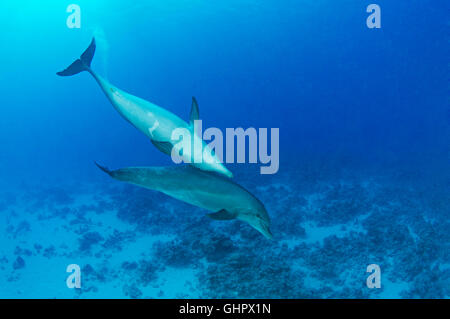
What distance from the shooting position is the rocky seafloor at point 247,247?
802 cm

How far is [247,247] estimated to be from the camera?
29.8 feet

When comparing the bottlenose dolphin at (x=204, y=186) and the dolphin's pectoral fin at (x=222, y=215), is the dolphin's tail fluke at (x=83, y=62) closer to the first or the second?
the bottlenose dolphin at (x=204, y=186)

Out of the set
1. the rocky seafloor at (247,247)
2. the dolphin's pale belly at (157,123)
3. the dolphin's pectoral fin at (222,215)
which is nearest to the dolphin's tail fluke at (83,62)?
the dolphin's pale belly at (157,123)

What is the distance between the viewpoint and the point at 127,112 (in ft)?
6.58

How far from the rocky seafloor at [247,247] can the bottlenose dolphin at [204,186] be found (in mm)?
6244

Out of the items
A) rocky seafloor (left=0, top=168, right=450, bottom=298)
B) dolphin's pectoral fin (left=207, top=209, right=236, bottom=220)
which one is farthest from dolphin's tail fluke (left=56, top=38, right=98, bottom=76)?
rocky seafloor (left=0, top=168, right=450, bottom=298)

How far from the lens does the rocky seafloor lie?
26.3 feet

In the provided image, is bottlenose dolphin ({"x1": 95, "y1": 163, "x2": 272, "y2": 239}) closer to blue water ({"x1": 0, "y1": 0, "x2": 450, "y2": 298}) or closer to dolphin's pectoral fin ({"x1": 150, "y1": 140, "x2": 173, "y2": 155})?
dolphin's pectoral fin ({"x1": 150, "y1": 140, "x2": 173, "y2": 155})

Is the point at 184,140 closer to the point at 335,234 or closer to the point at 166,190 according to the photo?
the point at 166,190

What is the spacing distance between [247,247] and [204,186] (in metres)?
7.70

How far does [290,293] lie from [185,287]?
2784 millimetres

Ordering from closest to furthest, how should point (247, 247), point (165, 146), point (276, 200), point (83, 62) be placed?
1. point (165, 146)
2. point (83, 62)
3. point (247, 247)
4. point (276, 200)

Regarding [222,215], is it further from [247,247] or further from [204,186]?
[247,247]

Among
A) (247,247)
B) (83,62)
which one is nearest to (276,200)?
(247,247)
